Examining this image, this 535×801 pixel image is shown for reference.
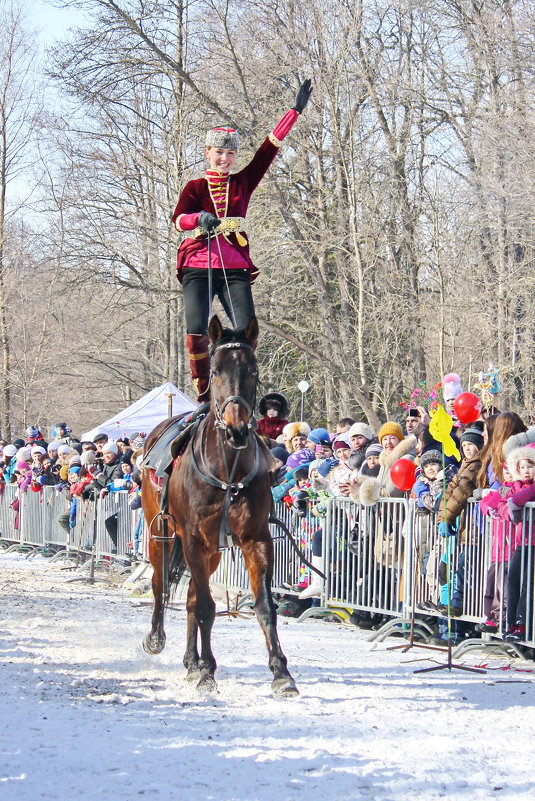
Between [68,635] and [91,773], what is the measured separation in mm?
4763

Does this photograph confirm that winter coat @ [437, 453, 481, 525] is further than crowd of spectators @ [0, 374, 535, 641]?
Yes

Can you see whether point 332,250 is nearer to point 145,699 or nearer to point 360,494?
point 360,494

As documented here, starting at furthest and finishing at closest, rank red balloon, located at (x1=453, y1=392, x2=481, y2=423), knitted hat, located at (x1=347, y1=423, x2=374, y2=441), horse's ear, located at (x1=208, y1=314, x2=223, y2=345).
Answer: knitted hat, located at (x1=347, y1=423, x2=374, y2=441)
red balloon, located at (x1=453, y1=392, x2=481, y2=423)
horse's ear, located at (x1=208, y1=314, x2=223, y2=345)

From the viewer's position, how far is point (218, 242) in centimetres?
799

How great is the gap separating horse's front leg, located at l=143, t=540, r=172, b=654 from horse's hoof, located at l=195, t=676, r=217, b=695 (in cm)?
130

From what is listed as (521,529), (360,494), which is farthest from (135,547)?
(521,529)

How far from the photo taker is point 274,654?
685 centimetres

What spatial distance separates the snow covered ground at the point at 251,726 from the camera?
489 cm

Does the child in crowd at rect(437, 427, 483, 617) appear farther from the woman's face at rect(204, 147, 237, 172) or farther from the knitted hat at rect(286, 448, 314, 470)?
the woman's face at rect(204, 147, 237, 172)

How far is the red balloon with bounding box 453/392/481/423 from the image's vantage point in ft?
36.5

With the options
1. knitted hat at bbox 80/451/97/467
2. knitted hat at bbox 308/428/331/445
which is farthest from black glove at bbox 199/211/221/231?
knitted hat at bbox 80/451/97/467

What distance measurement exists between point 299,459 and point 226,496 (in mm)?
5769

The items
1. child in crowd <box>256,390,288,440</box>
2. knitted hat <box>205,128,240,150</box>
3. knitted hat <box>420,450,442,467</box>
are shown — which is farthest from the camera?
knitted hat <box>420,450,442,467</box>

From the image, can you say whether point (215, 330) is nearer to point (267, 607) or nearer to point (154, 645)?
point (267, 607)
